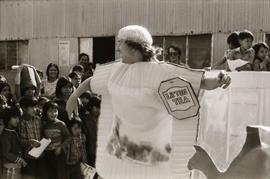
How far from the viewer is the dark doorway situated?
594 inches

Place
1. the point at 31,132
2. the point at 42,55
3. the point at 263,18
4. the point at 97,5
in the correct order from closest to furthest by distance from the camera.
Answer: the point at 31,132 < the point at 263,18 < the point at 97,5 < the point at 42,55

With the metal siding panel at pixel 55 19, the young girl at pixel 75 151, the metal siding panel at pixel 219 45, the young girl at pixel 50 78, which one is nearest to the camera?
the young girl at pixel 75 151

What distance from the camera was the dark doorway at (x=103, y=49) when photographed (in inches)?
594

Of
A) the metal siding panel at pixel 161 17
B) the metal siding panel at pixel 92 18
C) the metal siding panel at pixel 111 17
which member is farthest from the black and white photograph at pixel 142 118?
the metal siding panel at pixel 92 18

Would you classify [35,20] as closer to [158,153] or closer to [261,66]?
[261,66]

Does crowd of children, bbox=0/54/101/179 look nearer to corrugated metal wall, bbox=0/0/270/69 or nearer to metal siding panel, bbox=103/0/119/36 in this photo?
corrugated metal wall, bbox=0/0/270/69

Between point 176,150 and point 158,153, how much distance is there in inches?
4.2

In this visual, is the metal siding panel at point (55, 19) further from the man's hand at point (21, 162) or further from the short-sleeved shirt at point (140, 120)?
the short-sleeved shirt at point (140, 120)

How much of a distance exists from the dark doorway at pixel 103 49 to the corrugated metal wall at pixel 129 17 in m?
0.24

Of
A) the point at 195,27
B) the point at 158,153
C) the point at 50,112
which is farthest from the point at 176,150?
the point at 195,27

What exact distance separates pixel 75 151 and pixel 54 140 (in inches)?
10.3

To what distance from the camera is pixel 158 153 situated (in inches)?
133

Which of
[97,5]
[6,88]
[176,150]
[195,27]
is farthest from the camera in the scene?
[97,5]

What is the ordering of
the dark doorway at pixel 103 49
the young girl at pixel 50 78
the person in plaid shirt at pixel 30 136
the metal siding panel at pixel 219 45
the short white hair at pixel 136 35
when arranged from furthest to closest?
the dark doorway at pixel 103 49
the metal siding panel at pixel 219 45
the young girl at pixel 50 78
the person in plaid shirt at pixel 30 136
the short white hair at pixel 136 35
